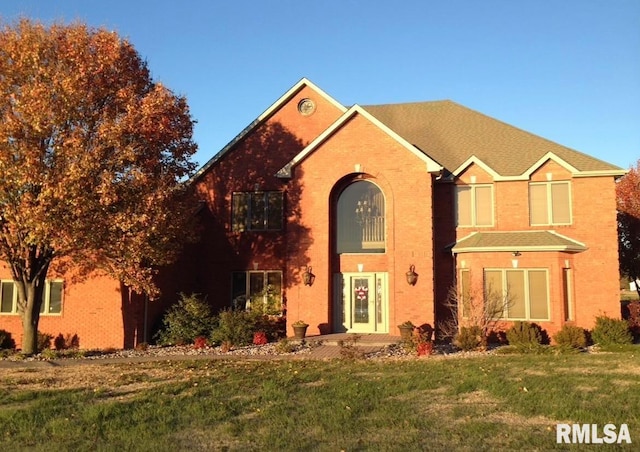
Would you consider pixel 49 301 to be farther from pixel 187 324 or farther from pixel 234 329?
pixel 234 329

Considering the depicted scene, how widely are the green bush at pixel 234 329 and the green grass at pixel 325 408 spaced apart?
5085 millimetres

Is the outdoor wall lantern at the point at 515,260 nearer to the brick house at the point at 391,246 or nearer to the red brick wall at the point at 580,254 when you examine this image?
the brick house at the point at 391,246

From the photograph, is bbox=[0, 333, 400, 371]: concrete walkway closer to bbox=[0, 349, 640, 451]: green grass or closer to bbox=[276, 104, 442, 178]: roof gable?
bbox=[0, 349, 640, 451]: green grass

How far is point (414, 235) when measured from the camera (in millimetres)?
19156

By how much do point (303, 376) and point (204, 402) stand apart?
2959 mm

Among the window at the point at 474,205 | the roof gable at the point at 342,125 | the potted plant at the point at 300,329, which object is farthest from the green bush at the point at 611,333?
the potted plant at the point at 300,329

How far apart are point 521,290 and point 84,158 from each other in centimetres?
1527

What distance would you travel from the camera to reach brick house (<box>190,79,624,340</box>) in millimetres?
19031

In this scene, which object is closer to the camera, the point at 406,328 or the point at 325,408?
the point at 325,408

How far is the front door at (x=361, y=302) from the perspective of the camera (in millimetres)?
19672

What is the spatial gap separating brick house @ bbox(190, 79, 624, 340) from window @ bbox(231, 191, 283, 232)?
5 centimetres

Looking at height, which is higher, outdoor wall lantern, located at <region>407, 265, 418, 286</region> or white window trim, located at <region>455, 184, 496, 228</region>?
white window trim, located at <region>455, 184, 496, 228</region>

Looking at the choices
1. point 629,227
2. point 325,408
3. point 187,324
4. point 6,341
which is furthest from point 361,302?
point 629,227

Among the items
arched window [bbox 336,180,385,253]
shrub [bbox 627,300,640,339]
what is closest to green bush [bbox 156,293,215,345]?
arched window [bbox 336,180,385,253]
